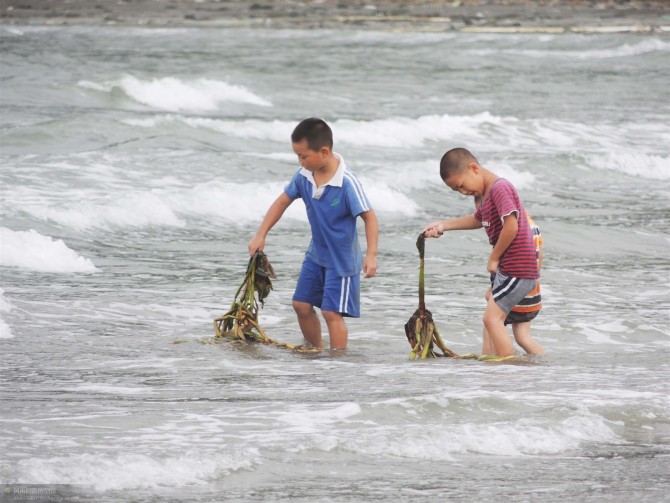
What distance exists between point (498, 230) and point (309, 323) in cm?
134

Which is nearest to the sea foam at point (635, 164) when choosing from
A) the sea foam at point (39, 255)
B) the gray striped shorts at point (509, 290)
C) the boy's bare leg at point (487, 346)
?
the sea foam at point (39, 255)

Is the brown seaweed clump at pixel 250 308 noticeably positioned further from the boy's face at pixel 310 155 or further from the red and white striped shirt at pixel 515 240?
the red and white striped shirt at pixel 515 240

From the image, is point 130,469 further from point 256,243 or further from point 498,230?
point 498,230

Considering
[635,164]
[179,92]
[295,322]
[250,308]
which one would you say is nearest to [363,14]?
[179,92]

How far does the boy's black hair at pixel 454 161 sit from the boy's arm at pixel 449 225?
0.26 meters

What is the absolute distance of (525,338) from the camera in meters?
7.31

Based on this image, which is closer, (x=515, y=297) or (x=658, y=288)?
(x=515, y=297)

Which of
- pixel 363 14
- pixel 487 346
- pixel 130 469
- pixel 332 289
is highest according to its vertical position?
pixel 363 14

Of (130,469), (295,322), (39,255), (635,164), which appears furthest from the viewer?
(635,164)

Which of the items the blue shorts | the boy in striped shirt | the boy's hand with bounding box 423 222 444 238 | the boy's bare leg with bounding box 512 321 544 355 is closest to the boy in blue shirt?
the blue shorts

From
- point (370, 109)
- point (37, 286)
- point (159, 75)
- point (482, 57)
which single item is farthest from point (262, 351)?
point (482, 57)

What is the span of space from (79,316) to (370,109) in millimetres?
17873

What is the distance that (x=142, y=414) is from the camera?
19.0 ft

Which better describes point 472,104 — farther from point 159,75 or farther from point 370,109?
point 159,75
